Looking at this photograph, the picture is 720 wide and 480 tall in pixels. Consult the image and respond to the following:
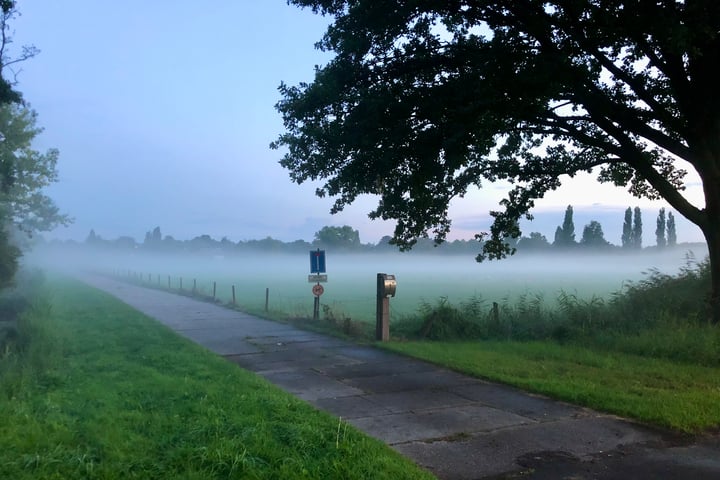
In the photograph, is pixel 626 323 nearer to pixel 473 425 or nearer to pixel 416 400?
pixel 416 400

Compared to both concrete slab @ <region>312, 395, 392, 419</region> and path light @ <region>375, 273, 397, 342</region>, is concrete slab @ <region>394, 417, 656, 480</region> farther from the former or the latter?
path light @ <region>375, 273, 397, 342</region>

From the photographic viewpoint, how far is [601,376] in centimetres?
871

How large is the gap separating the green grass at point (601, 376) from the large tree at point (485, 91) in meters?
3.62

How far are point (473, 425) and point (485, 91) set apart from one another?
21.4ft

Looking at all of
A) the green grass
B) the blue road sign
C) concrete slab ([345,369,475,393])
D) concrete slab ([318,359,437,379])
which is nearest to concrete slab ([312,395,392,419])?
concrete slab ([345,369,475,393])

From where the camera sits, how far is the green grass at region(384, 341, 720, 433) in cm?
659

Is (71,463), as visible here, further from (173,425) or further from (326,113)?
(326,113)

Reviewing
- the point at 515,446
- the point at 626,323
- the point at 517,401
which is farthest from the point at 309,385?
the point at 626,323

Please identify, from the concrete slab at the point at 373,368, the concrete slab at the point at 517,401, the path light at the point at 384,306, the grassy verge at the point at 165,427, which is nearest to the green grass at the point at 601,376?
the concrete slab at the point at 517,401

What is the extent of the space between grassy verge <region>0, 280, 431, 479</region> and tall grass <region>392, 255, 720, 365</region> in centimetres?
667

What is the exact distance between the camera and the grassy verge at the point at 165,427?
4.54m

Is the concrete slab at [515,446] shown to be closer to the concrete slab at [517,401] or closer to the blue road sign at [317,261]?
the concrete slab at [517,401]

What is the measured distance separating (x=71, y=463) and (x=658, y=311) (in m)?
13.1

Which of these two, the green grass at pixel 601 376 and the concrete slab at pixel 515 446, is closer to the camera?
the concrete slab at pixel 515 446
